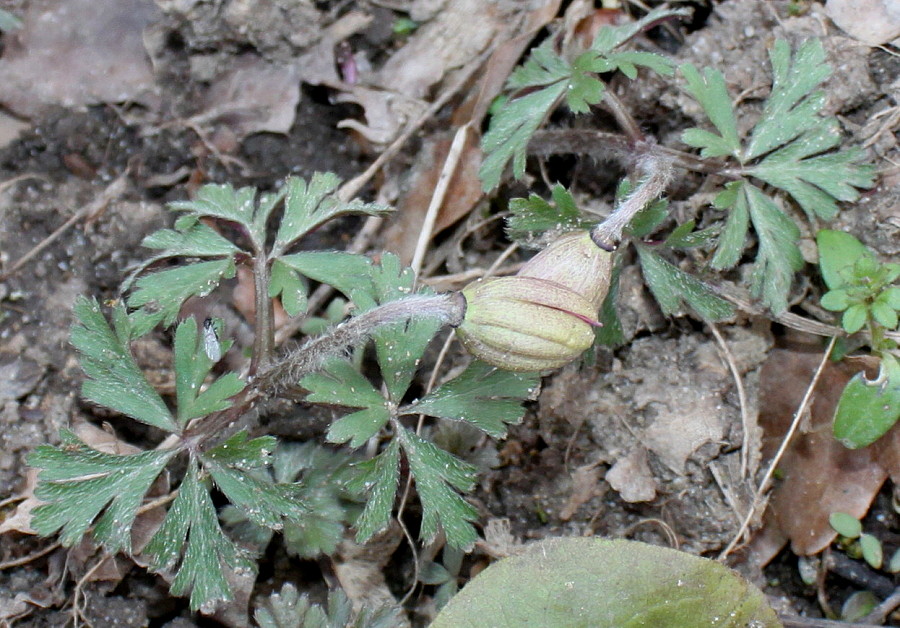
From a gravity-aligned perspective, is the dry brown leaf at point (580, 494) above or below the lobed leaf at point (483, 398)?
below

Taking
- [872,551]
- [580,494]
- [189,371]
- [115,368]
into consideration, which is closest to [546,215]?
[580,494]

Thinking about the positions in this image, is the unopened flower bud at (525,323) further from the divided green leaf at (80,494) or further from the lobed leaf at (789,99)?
the divided green leaf at (80,494)

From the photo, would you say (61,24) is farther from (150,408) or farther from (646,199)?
(646,199)

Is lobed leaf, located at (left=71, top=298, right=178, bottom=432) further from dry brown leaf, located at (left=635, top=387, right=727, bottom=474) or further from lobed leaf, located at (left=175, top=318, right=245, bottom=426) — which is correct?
dry brown leaf, located at (left=635, top=387, right=727, bottom=474)

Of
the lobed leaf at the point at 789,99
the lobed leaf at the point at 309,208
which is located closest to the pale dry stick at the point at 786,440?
the lobed leaf at the point at 789,99

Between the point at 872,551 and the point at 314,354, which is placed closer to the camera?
the point at 314,354

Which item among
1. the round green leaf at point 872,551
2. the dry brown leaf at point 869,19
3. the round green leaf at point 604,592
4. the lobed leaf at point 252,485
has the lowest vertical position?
the round green leaf at point 872,551

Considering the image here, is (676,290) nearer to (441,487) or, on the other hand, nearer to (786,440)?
(786,440)
